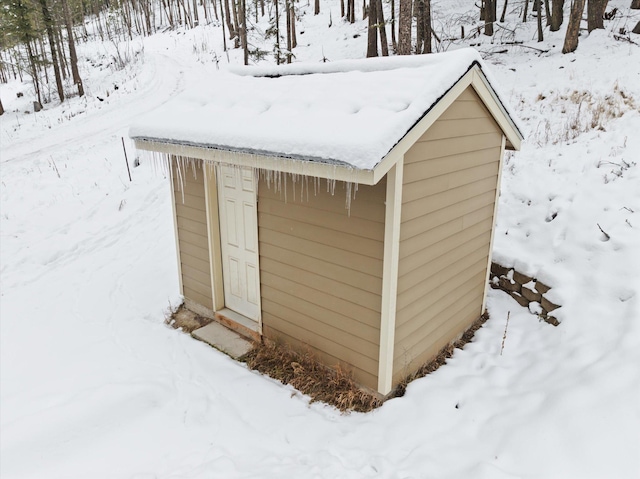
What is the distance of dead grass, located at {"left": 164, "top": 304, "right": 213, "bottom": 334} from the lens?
583 cm

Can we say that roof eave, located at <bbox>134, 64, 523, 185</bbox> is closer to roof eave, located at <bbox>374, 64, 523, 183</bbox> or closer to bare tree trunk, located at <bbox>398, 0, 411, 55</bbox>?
roof eave, located at <bbox>374, 64, 523, 183</bbox>

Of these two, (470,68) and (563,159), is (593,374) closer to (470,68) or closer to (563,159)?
(470,68)

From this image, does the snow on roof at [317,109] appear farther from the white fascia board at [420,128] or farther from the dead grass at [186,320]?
the dead grass at [186,320]

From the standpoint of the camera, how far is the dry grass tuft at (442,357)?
4.33 meters

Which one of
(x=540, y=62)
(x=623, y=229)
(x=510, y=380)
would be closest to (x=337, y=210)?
(x=510, y=380)

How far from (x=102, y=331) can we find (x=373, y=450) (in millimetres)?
4061

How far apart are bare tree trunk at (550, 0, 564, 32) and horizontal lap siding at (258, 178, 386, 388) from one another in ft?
47.4

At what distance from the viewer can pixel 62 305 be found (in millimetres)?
6492

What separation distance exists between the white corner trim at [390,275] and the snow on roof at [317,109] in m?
0.51

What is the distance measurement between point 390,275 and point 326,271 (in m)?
0.77

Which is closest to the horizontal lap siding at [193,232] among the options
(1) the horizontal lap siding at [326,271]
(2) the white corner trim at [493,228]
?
(1) the horizontal lap siding at [326,271]

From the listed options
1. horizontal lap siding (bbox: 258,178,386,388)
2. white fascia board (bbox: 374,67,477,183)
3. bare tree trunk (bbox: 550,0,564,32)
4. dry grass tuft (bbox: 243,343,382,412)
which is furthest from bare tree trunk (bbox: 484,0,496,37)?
dry grass tuft (bbox: 243,343,382,412)

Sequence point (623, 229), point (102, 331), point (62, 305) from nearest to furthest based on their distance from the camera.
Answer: point (623, 229) < point (102, 331) < point (62, 305)

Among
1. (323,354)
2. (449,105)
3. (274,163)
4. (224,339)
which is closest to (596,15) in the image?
(449,105)
